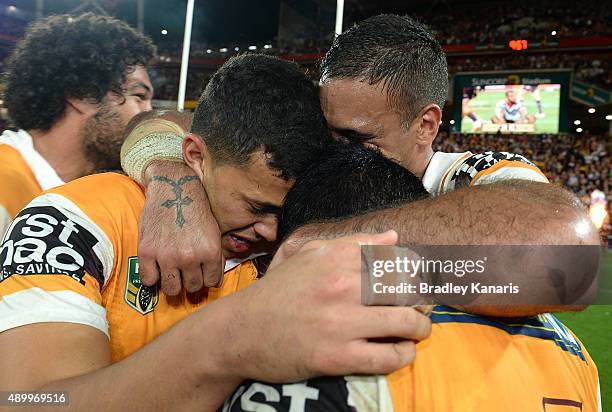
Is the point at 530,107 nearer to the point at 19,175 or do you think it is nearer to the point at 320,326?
the point at 19,175

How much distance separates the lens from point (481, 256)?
0.92m

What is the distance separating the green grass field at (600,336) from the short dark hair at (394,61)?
9.46 feet

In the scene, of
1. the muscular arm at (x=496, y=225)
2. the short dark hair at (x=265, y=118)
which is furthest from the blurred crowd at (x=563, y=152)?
the muscular arm at (x=496, y=225)

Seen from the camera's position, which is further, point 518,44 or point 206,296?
point 518,44

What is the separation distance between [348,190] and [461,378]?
43cm

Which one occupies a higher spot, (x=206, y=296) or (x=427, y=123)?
(x=427, y=123)

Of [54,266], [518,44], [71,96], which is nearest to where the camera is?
[54,266]

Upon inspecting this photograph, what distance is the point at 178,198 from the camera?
1401 mm

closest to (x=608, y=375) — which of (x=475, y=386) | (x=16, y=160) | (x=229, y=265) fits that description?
(x=229, y=265)

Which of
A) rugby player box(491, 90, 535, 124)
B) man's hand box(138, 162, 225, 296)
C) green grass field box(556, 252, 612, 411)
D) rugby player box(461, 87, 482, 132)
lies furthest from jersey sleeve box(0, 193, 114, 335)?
rugby player box(491, 90, 535, 124)

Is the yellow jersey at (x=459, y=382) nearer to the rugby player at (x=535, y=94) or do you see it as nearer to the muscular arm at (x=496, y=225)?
the muscular arm at (x=496, y=225)

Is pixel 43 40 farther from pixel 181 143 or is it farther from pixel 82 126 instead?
pixel 181 143

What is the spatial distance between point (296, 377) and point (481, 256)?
0.40 meters

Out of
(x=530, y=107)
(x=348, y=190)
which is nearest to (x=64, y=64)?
(x=348, y=190)
